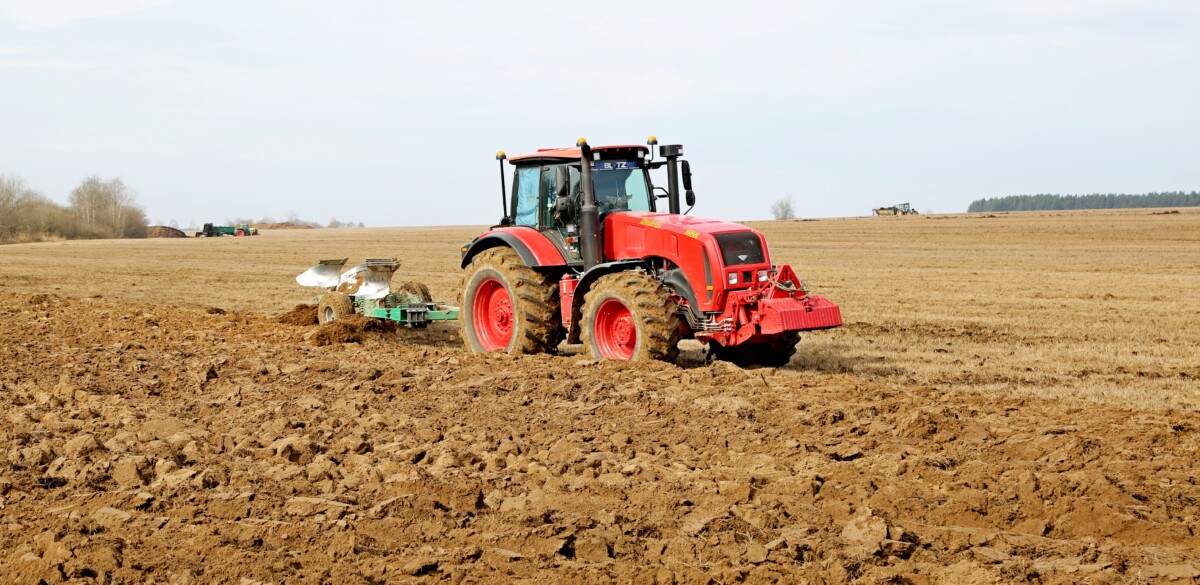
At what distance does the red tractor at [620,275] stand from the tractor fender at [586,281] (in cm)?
1

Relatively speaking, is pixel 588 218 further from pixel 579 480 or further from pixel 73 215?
pixel 73 215

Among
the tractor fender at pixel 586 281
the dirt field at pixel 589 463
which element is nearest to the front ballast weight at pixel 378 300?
the dirt field at pixel 589 463

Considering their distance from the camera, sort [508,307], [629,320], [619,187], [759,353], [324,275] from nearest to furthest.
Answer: [629,320]
[759,353]
[619,187]
[508,307]
[324,275]

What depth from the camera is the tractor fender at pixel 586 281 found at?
32.8 ft

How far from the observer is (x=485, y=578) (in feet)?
15.0

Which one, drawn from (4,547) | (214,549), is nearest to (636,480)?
(214,549)

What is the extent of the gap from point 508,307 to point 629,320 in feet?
6.29

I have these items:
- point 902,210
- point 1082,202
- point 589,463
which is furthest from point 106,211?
point 1082,202

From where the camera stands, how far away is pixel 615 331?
33.0 feet

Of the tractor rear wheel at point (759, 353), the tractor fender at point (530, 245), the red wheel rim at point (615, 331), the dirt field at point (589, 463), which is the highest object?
the tractor fender at point (530, 245)

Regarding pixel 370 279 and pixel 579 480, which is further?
pixel 370 279

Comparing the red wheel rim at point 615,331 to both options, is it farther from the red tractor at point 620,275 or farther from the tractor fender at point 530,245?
the tractor fender at point 530,245

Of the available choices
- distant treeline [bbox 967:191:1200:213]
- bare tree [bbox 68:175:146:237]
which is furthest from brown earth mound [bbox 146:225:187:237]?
distant treeline [bbox 967:191:1200:213]

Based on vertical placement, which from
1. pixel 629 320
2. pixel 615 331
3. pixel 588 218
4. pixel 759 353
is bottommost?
pixel 759 353
